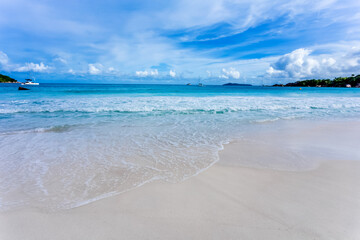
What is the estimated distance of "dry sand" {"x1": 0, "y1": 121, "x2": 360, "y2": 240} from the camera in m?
2.35

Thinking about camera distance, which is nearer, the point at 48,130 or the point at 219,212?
the point at 219,212

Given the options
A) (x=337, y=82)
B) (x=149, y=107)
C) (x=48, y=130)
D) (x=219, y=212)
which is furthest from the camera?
(x=337, y=82)

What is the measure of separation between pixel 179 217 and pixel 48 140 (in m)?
5.94

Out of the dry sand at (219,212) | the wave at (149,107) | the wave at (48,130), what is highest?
the wave at (149,107)

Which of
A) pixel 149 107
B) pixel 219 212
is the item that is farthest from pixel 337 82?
pixel 219 212

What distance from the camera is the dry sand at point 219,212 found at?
2.35 metres

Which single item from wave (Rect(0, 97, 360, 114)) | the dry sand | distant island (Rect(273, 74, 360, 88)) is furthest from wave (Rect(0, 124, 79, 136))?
distant island (Rect(273, 74, 360, 88))

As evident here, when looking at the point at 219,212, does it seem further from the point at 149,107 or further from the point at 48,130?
the point at 149,107

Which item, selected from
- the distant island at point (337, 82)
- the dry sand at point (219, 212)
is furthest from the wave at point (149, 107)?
the distant island at point (337, 82)

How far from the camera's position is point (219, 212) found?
2709 millimetres

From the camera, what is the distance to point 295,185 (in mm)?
3480

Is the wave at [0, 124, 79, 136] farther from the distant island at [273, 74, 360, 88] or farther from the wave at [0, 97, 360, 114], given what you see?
the distant island at [273, 74, 360, 88]

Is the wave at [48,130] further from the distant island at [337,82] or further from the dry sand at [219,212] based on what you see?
the distant island at [337,82]

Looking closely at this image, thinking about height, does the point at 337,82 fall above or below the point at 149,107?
above
